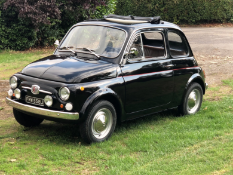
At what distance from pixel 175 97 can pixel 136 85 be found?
1.23 metres

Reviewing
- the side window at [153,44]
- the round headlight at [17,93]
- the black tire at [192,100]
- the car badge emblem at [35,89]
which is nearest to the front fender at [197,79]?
the black tire at [192,100]

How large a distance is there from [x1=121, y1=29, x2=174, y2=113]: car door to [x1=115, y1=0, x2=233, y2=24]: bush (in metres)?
21.3

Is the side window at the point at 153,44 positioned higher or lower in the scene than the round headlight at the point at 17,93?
higher

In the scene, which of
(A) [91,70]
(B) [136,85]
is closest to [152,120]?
(B) [136,85]

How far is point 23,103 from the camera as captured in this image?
5777 mm

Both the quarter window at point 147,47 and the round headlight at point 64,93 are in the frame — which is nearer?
the round headlight at point 64,93

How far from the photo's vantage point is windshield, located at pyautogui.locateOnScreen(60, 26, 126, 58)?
626 cm

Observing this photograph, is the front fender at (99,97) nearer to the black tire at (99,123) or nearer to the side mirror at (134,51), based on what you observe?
the black tire at (99,123)

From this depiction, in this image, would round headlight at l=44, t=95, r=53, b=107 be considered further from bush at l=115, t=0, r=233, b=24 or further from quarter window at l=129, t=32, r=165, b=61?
bush at l=115, t=0, r=233, b=24

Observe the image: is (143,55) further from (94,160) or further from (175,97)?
(94,160)

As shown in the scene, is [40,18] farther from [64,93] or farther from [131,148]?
[131,148]

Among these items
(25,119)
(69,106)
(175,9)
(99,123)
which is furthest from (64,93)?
(175,9)

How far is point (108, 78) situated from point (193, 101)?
2.54 metres

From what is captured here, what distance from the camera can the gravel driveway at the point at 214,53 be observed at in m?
11.9
